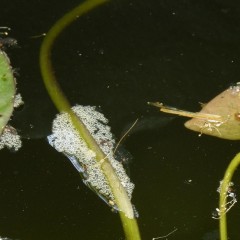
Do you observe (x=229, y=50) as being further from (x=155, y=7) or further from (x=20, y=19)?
(x=20, y=19)

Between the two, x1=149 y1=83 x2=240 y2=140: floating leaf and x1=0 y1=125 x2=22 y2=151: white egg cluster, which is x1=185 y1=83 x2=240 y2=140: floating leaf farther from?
x1=0 y1=125 x2=22 y2=151: white egg cluster

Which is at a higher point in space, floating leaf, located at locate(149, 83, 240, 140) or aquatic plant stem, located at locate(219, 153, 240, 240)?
floating leaf, located at locate(149, 83, 240, 140)

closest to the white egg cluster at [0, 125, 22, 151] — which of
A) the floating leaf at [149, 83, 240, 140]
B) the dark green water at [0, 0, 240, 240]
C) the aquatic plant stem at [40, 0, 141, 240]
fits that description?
the dark green water at [0, 0, 240, 240]

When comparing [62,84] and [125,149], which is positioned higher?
[62,84]

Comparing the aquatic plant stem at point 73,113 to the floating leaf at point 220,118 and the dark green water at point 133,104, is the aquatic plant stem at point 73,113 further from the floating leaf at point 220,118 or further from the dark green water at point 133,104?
the floating leaf at point 220,118

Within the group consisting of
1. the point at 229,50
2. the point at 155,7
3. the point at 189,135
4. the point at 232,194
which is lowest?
the point at 232,194

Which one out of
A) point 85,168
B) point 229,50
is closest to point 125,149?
point 85,168
